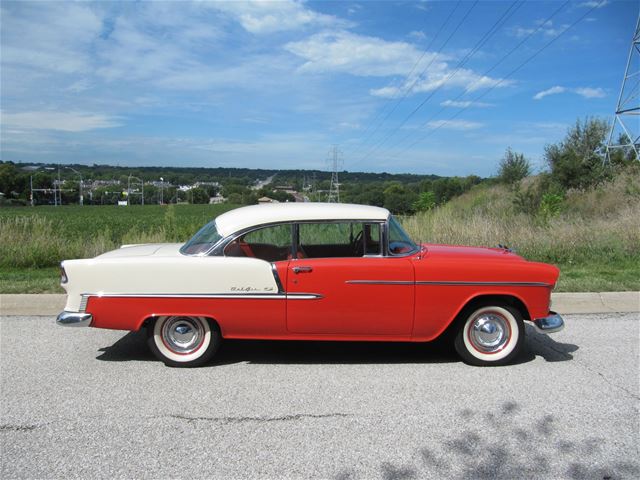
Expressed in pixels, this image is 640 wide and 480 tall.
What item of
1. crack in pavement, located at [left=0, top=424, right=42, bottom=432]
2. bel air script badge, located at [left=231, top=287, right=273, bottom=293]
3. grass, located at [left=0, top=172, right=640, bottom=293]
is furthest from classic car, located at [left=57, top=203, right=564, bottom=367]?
grass, located at [left=0, top=172, right=640, bottom=293]

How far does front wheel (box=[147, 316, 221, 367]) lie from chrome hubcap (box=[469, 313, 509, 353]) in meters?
2.23

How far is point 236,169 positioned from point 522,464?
122m

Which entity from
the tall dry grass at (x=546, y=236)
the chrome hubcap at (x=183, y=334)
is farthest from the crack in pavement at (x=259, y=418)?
the tall dry grass at (x=546, y=236)

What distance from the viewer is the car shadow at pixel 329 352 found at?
15.1 ft

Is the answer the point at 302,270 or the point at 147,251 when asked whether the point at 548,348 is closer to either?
the point at 302,270

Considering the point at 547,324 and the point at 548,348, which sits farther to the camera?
the point at 548,348

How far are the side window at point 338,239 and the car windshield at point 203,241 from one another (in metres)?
0.75

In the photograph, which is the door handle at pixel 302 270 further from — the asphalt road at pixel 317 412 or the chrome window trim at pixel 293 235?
the asphalt road at pixel 317 412

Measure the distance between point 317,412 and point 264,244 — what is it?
1.63m

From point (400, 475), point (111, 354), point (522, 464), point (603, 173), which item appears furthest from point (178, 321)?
point (603, 173)

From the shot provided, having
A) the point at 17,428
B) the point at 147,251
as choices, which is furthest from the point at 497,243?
the point at 17,428

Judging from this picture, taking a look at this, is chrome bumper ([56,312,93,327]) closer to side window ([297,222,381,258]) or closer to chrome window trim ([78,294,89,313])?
chrome window trim ([78,294,89,313])

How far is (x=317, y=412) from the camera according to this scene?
11.6ft

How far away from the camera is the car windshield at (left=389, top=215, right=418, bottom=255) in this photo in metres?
4.46
